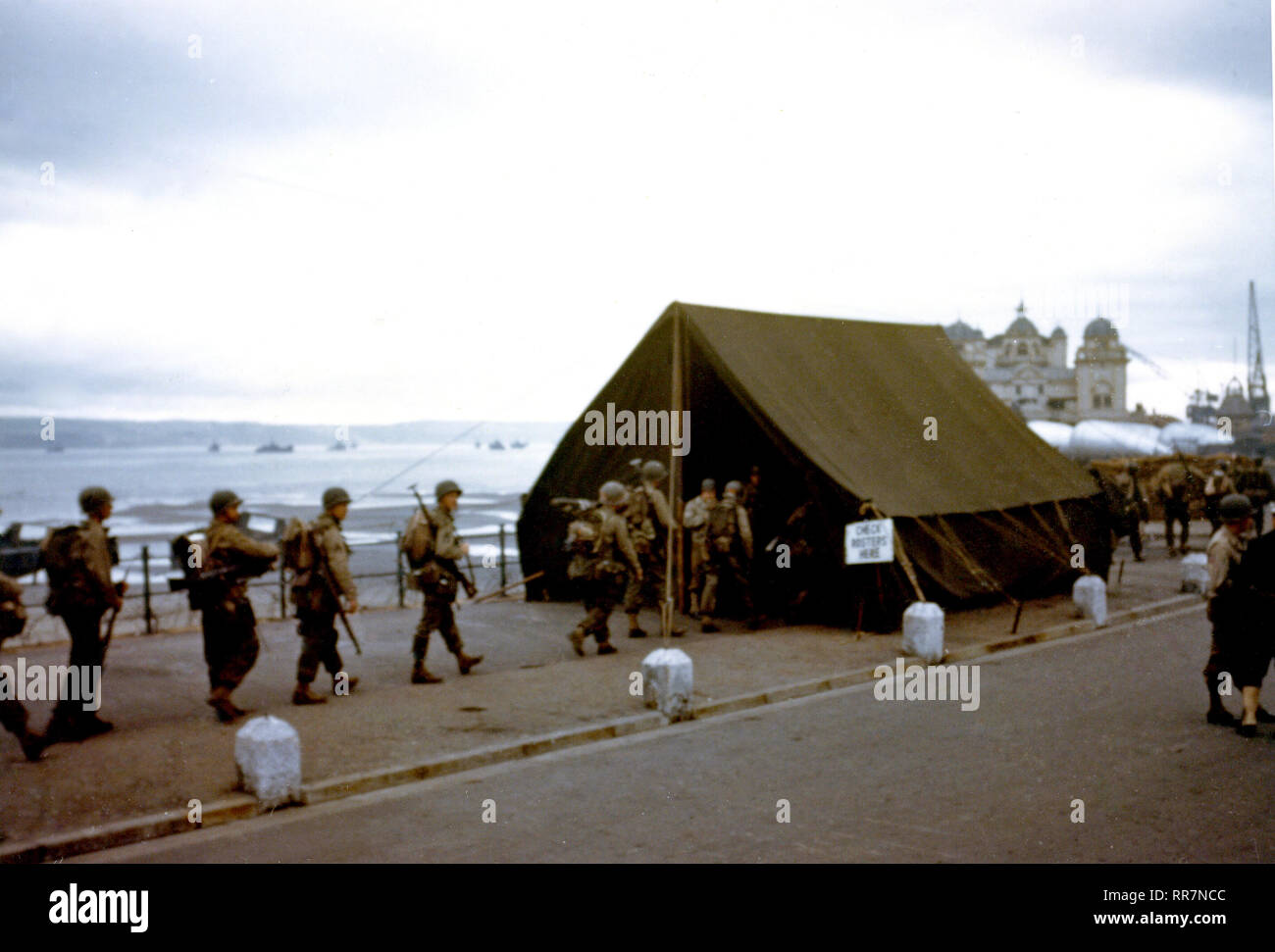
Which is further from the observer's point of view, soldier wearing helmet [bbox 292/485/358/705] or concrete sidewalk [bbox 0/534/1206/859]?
soldier wearing helmet [bbox 292/485/358/705]

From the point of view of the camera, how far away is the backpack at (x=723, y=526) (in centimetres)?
1363

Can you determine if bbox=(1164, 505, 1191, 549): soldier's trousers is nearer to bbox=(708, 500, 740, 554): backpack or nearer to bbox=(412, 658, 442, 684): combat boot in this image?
bbox=(708, 500, 740, 554): backpack

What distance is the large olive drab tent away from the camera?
537 inches

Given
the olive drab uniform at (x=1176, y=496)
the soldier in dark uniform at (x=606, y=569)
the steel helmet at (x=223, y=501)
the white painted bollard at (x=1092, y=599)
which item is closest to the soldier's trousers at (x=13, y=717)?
the steel helmet at (x=223, y=501)

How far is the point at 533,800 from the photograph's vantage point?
7.07 metres

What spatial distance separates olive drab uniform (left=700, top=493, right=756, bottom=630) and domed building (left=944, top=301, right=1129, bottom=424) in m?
107

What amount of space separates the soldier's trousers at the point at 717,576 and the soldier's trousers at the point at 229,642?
618 centimetres

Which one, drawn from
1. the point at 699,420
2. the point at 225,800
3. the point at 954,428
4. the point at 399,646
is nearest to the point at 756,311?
the point at 699,420

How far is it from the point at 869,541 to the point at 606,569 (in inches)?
127

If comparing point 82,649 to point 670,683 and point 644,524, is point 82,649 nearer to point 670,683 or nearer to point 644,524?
point 670,683

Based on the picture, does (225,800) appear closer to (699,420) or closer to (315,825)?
(315,825)

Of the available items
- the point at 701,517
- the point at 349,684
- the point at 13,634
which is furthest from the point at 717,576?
the point at 13,634

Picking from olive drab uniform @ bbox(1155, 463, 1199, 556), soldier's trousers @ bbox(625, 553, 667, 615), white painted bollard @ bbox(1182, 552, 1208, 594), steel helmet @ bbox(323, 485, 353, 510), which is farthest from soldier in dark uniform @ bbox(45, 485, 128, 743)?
olive drab uniform @ bbox(1155, 463, 1199, 556)

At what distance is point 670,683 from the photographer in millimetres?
9273
